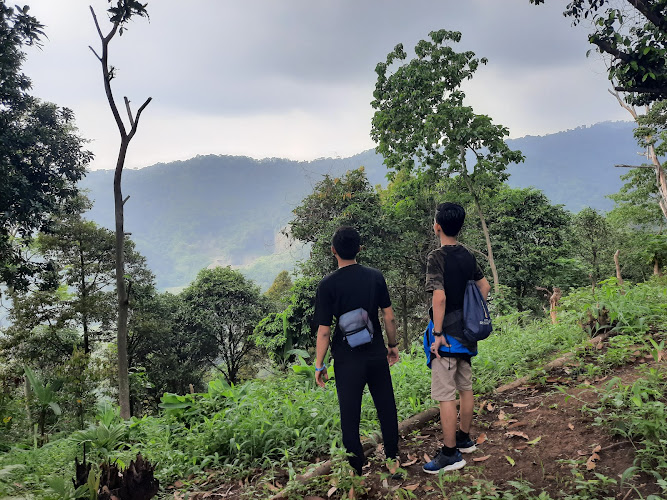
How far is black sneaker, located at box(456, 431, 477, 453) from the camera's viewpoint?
327 centimetres

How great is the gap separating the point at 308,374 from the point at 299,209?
51.5 ft

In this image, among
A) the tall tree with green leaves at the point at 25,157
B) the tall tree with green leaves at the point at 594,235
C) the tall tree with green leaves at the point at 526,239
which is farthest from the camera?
the tall tree with green leaves at the point at 594,235

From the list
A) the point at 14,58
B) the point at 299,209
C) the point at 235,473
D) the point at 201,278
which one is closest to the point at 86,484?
the point at 235,473

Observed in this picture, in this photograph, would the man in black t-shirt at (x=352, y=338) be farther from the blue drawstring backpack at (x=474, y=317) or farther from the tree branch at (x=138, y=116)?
the tree branch at (x=138, y=116)

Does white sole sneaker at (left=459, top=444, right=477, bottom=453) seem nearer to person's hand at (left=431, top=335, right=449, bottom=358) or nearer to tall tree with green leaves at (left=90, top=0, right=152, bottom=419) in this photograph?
person's hand at (left=431, top=335, right=449, bottom=358)

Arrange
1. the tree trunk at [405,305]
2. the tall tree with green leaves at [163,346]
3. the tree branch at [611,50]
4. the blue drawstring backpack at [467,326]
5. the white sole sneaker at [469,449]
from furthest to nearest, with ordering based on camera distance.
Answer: the tree trunk at [405,305]
the tall tree with green leaves at [163,346]
the tree branch at [611,50]
the white sole sneaker at [469,449]
the blue drawstring backpack at [467,326]

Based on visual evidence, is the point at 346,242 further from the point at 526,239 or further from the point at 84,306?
the point at 526,239

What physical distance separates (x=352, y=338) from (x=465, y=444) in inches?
51.6

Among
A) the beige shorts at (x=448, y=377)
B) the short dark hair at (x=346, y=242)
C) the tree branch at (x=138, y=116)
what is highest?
the tree branch at (x=138, y=116)

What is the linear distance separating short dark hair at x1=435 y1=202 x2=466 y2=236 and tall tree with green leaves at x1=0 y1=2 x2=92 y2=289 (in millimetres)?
11796

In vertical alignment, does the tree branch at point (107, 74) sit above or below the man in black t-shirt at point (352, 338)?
above

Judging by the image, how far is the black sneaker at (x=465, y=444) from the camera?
3270 mm

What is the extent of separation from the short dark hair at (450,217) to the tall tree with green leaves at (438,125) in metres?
11.5

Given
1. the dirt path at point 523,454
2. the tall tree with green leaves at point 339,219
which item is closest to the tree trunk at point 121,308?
the dirt path at point 523,454
